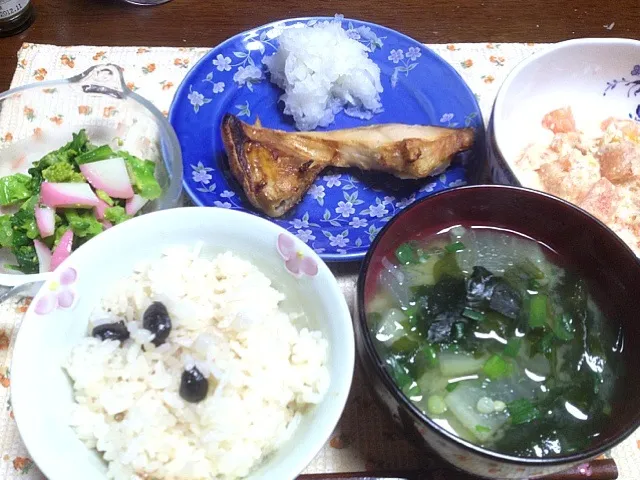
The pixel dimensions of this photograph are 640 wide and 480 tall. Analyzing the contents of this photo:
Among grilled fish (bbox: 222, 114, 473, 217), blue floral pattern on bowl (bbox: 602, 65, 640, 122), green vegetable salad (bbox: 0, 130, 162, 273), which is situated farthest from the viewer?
blue floral pattern on bowl (bbox: 602, 65, 640, 122)

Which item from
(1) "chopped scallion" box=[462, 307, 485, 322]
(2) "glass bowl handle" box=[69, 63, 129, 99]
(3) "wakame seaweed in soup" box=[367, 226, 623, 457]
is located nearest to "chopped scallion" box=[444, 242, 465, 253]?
(3) "wakame seaweed in soup" box=[367, 226, 623, 457]

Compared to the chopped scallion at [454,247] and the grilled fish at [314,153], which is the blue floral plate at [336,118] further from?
the chopped scallion at [454,247]

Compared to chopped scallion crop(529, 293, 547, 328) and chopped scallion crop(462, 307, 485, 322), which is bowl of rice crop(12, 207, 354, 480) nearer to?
chopped scallion crop(462, 307, 485, 322)

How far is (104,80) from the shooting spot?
182cm

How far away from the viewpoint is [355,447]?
1.42 meters

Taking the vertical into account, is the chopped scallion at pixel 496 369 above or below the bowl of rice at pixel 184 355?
below

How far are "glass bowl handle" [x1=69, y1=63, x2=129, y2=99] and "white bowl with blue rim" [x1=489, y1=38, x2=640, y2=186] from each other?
112 centimetres

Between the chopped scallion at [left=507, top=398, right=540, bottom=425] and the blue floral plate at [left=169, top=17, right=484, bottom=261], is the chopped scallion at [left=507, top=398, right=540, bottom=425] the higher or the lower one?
the lower one

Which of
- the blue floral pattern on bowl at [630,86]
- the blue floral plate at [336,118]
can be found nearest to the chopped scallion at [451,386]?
the blue floral plate at [336,118]

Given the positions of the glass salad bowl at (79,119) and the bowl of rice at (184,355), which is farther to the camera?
the glass salad bowl at (79,119)

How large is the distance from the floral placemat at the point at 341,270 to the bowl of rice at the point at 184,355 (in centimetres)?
21

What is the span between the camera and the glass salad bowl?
1.81m

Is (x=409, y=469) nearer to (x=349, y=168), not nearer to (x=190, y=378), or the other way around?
(x=190, y=378)

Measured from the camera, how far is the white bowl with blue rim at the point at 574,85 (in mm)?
1858
